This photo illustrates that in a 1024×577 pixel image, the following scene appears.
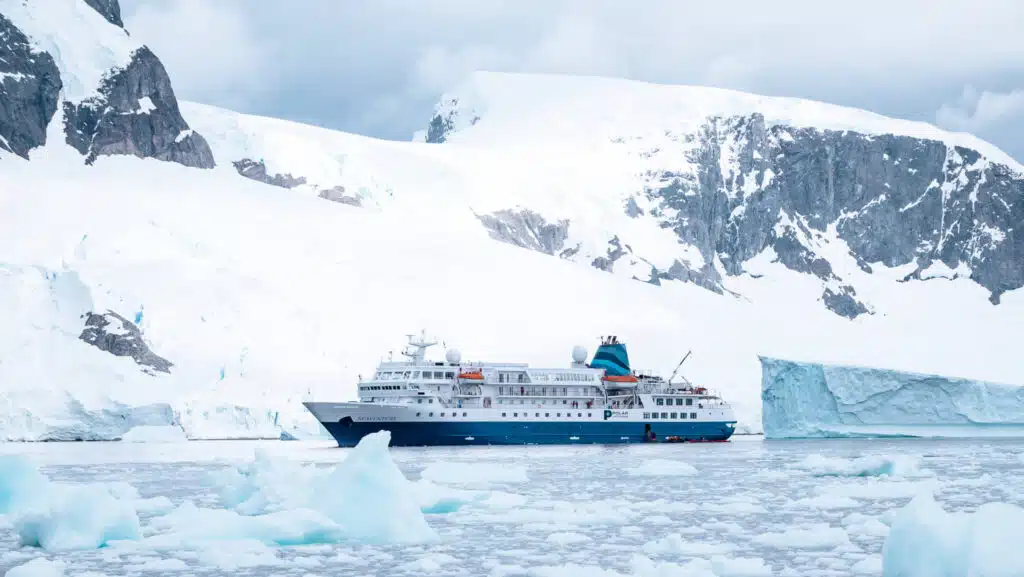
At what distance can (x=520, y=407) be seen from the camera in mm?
63125

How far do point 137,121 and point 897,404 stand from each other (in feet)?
254

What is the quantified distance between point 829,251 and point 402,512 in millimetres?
170624

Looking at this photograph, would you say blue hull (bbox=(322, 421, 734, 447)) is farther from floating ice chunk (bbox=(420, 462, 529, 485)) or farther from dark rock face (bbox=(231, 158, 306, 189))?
dark rock face (bbox=(231, 158, 306, 189))

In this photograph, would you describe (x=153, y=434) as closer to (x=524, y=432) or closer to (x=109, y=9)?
(x=524, y=432)

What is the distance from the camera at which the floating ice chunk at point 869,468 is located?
3547cm

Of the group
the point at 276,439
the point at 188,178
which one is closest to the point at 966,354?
the point at 188,178

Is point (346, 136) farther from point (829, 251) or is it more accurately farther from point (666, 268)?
point (829, 251)

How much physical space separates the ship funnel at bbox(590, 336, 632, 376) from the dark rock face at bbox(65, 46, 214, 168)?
5906 cm

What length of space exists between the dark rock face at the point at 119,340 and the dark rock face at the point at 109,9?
1883 inches

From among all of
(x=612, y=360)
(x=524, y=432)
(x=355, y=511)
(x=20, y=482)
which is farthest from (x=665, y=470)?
(x=612, y=360)

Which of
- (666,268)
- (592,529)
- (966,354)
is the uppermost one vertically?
(666,268)

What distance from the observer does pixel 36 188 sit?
318 feet

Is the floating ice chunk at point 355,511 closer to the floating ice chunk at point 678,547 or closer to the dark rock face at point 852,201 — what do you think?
the floating ice chunk at point 678,547

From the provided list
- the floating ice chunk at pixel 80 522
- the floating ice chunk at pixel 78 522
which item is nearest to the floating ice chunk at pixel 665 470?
the floating ice chunk at pixel 80 522
